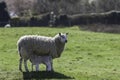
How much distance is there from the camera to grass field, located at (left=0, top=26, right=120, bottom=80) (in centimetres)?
2019

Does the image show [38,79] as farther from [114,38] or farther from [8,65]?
[114,38]

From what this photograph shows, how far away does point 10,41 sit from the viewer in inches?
1444

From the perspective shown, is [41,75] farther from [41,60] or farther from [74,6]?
[74,6]

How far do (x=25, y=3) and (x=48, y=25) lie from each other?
120 feet

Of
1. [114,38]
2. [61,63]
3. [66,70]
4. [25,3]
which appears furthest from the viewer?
[25,3]

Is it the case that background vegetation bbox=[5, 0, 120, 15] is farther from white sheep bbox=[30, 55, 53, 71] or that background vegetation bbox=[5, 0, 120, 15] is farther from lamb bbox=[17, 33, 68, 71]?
white sheep bbox=[30, 55, 53, 71]

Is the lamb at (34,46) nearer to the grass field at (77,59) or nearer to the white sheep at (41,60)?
the white sheep at (41,60)

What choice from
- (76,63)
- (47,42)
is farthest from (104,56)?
(47,42)

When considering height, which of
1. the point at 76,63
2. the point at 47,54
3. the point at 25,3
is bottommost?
the point at 25,3

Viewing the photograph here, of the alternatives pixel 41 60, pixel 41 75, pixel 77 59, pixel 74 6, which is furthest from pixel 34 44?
pixel 74 6

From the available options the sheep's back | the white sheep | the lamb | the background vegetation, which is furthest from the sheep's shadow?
the background vegetation

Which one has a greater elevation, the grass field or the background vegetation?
the grass field

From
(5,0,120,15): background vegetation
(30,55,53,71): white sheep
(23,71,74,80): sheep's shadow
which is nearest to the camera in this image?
(23,71,74,80): sheep's shadow

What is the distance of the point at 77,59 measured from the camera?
2795 centimetres
